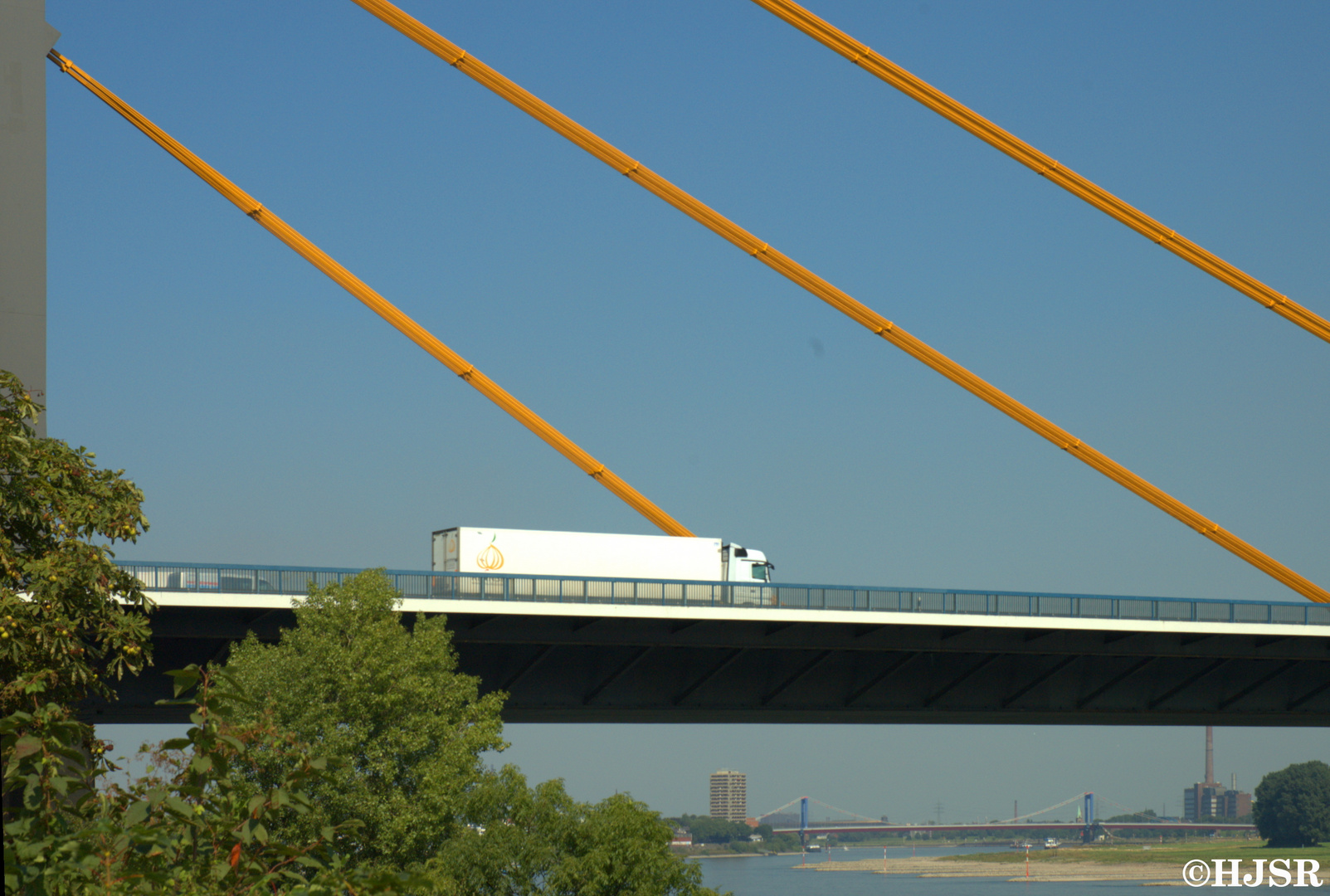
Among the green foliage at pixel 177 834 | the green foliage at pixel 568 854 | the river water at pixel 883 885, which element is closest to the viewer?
the green foliage at pixel 177 834

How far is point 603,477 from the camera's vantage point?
58875 mm

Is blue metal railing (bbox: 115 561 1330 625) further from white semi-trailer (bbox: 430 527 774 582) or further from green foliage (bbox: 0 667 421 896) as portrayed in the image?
green foliage (bbox: 0 667 421 896)

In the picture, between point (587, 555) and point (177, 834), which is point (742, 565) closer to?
point (587, 555)

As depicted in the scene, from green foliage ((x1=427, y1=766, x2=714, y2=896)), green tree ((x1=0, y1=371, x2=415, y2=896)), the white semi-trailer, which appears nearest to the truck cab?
the white semi-trailer

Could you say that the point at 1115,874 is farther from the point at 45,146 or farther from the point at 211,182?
the point at 45,146

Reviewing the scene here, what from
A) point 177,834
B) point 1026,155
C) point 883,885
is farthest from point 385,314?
point 883,885

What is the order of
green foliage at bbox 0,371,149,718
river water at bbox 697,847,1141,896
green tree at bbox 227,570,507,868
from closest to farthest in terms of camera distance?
green foliage at bbox 0,371,149,718 < green tree at bbox 227,570,507,868 < river water at bbox 697,847,1141,896

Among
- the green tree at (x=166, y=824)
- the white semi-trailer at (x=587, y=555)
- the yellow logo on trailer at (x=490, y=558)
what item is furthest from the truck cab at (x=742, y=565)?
the green tree at (x=166, y=824)

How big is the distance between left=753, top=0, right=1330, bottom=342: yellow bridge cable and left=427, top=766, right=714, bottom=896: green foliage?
43924 millimetres

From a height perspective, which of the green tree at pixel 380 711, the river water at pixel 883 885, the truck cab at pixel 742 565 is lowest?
the river water at pixel 883 885

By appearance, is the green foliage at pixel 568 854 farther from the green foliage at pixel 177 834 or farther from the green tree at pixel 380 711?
the green foliage at pixel 177 834

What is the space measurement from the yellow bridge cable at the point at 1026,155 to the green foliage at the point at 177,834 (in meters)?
62.0

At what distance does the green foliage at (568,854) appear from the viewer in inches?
1235

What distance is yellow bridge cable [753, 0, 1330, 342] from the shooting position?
64062mm
